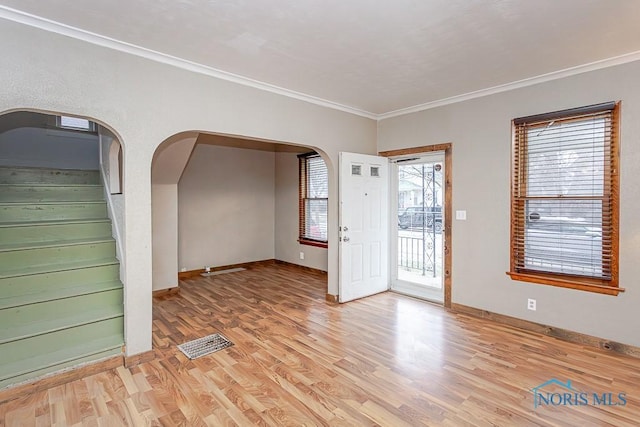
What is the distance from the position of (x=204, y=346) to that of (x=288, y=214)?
164 inches

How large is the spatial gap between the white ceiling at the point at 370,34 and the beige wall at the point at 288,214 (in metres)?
3.52

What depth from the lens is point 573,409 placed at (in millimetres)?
2285

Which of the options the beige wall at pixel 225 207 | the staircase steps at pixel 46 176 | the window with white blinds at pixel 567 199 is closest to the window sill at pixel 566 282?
the window with white blinds at pixel 567 199

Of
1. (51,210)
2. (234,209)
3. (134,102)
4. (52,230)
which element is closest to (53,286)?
(52,230)

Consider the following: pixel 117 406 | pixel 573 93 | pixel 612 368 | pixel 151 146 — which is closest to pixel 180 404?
pixel 117 406

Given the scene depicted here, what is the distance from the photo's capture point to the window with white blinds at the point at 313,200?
6418 mm

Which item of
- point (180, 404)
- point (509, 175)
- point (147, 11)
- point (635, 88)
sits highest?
point (147, 11)

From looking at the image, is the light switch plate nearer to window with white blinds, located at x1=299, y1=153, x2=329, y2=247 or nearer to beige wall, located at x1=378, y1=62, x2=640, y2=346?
beige wall, located at x1=378, y1=62, x2=640, y2=346

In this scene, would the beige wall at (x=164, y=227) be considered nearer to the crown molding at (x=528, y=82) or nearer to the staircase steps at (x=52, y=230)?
Answer: the staircase steps at (x=52, y=230)

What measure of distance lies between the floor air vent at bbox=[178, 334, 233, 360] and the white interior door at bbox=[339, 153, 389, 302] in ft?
5.67

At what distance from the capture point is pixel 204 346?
3.26 meters

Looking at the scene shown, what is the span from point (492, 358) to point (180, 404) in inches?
105

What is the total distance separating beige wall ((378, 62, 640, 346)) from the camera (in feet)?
10.00

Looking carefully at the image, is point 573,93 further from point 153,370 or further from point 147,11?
point 153,370
